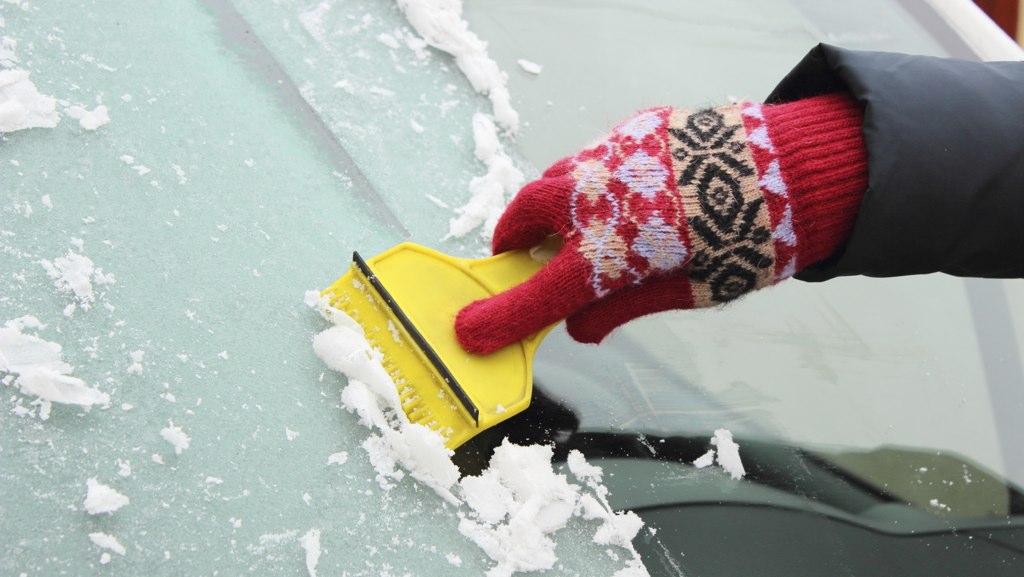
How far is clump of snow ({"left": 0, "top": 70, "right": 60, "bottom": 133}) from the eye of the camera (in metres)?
1.09

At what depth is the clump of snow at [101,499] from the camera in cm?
85

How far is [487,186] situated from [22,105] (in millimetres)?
606

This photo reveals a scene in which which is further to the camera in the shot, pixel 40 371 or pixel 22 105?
pixel 22 105

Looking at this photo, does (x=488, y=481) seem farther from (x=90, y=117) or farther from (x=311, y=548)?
(x=90, y=117)

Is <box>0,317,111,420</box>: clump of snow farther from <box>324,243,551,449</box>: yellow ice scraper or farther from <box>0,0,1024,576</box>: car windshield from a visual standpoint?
<box>324,243,551,449</box>: yellow ice scraper

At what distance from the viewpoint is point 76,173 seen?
1.08 meters

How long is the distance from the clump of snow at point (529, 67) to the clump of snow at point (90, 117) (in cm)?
62

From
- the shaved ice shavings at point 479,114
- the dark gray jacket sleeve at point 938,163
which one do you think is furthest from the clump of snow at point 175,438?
the dark gray jacket sleeve at point 938,163

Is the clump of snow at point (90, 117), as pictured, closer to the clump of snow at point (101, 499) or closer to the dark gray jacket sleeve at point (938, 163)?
the clump of snow at point (101, 499)

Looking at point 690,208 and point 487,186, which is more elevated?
point 690,208

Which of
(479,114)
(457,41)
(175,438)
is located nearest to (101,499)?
(175,438)

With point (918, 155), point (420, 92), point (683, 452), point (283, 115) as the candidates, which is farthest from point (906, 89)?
point (283, 115)

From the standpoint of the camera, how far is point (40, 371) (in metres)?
0.91

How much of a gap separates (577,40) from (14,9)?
84 centimetres
